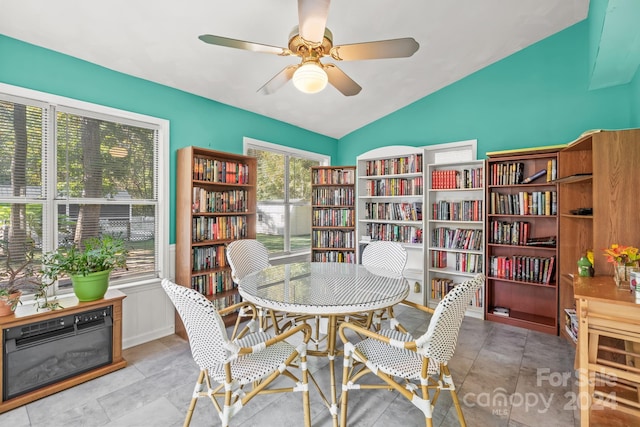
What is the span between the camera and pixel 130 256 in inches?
114

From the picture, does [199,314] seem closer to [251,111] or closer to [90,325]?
[90,325]

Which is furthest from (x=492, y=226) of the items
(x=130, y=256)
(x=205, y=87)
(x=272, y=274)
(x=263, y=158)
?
(x=130, y=256)

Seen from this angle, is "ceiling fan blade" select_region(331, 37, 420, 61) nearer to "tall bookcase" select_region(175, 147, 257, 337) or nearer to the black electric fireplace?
"tall bookcase" select_region(175, 147, 257, 337)

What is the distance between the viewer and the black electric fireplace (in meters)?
1.95


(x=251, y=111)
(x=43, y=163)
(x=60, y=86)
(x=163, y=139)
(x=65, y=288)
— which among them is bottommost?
(x=65, y=288)

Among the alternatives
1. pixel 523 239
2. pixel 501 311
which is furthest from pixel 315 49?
pixel 501 311

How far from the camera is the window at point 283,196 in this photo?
4109 mm

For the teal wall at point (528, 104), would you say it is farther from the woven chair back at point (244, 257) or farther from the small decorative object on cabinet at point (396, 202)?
the woven chair back at point (244, 257)

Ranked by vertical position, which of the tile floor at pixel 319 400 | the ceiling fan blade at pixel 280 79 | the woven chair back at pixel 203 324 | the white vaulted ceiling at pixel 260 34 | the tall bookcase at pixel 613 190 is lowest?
the tile floor at pixel 319 400

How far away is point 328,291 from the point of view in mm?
1963

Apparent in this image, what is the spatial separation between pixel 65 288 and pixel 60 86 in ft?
5.48

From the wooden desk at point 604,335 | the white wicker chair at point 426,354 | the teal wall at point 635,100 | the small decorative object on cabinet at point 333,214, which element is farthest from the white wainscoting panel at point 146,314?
the teal wall at point 635,100

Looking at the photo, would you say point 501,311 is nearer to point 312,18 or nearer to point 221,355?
point 221,355

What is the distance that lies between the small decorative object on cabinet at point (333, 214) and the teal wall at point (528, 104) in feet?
3.73
